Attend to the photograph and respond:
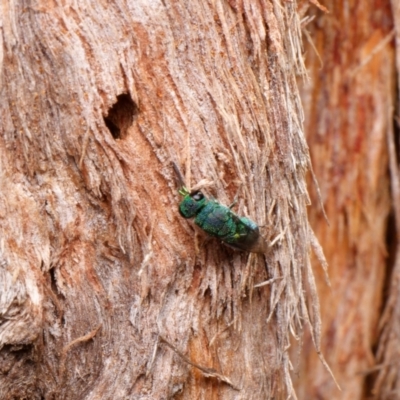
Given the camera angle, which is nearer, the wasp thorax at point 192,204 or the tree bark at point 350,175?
the wasp thorax at point 192,204

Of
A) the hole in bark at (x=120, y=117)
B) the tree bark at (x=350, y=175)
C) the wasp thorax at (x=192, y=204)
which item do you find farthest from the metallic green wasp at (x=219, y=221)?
the tree bark at (x=350, y=175)

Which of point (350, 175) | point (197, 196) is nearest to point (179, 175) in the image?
point (197, 196)

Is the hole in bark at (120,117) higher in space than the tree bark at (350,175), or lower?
higher

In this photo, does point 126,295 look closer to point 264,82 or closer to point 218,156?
point 218,156

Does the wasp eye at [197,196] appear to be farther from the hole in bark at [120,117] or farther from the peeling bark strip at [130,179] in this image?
the hole in bark at [120,117]

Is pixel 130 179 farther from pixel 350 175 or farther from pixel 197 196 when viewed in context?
pixel 350 175

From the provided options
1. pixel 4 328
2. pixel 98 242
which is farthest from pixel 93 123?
pixel 4 328
